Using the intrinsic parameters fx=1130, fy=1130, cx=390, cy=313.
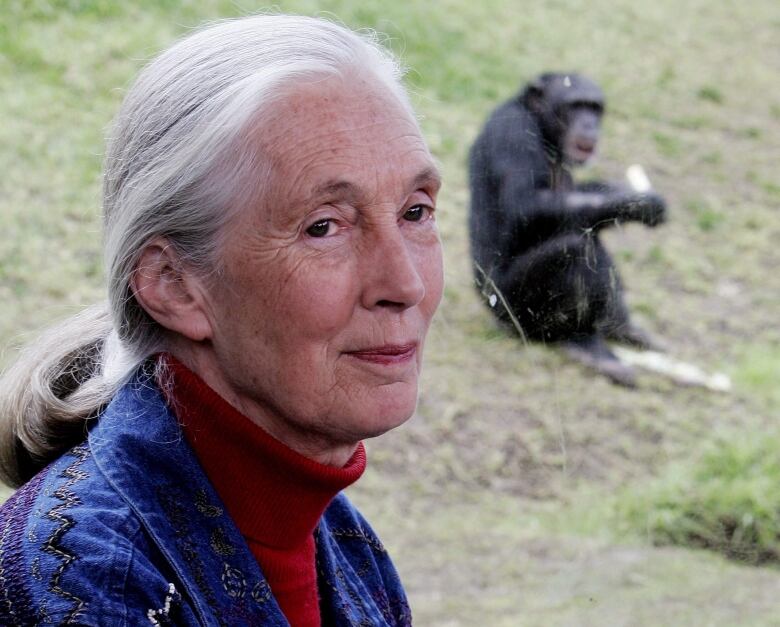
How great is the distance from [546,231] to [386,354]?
0.87m

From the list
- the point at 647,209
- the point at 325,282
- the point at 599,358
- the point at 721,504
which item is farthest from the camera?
the point at 721,504

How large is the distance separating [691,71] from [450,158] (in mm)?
1664

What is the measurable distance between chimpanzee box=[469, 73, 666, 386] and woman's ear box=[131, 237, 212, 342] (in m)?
0.79

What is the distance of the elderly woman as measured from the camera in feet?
4.32

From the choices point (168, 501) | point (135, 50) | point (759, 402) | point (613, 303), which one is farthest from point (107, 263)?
point (135, 50)

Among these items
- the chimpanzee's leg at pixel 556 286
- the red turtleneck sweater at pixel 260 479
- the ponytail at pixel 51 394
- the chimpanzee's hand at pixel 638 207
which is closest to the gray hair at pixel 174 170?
the ponytail at pixel 51 394

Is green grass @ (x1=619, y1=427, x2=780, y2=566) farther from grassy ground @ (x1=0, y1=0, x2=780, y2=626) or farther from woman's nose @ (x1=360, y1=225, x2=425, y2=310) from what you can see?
woman's nose @ (x1=360, y1=225, x2=425, y2=310)

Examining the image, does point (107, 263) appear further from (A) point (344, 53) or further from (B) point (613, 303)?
(B) point (613, 303)

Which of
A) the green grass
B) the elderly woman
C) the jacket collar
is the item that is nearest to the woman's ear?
the elderly woman

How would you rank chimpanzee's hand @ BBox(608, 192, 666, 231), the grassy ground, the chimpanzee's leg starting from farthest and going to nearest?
the grassy ground → chimpanzee's hand @ BBox(608, 192, 666, 231) → the chimpanzee's leg

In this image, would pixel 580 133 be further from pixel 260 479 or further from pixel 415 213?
pixel 260 479

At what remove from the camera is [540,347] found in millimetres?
2412

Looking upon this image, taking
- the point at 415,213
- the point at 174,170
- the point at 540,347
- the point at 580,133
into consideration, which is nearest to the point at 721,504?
the point at 580,133

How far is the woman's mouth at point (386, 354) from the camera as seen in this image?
136 cm
